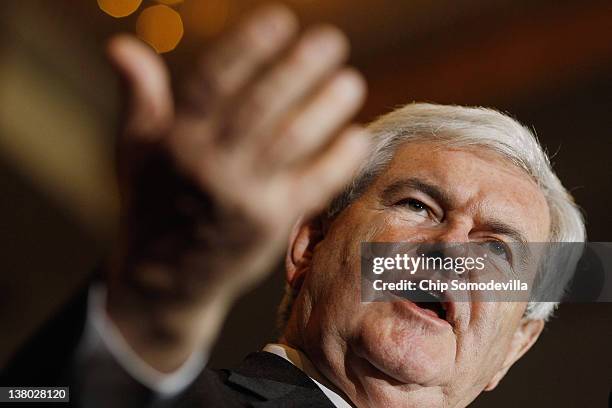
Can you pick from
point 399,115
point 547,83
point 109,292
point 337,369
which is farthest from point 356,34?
point 109,292

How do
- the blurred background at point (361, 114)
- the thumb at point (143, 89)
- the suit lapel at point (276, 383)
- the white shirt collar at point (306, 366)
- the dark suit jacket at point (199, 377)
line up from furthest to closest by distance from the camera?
1. the blurred background at point (361, 114)
2. the white shirt collar at point (306, 366)
3. the suit lapel at point (276, 383)
4. the dark suit jacket at point (199, 377)
5. the thumb at point (143, 89)

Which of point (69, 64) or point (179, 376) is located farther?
point (69, 64)

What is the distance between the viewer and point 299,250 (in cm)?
133

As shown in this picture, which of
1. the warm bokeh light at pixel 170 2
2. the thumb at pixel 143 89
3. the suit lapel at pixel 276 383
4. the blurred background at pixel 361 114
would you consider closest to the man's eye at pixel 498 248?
the blurred background at pixel 361 114

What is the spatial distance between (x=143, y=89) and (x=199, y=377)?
0.49m

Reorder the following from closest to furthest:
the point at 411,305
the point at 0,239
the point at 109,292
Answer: the point at 109,292 < the point at 411,305 < the point at 0,239

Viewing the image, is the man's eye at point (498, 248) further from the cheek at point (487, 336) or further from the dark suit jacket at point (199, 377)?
the dark suit jacket at point (199, 377)

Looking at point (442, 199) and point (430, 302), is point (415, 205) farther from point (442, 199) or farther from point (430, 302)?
point (430, 302)

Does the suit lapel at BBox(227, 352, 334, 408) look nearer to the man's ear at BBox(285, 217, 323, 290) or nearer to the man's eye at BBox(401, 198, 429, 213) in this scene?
the man's ear at BBox(285, 217, 323, 290)

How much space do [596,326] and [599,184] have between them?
26cm

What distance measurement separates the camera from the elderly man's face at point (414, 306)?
1137 mm

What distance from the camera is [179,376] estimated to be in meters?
0.66

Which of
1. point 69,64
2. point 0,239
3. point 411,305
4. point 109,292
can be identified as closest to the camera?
point 109,292

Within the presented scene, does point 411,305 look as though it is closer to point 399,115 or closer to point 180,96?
point 399,115
